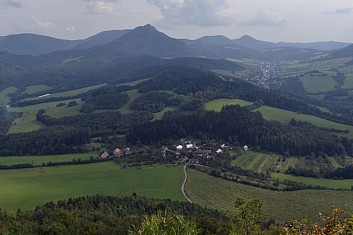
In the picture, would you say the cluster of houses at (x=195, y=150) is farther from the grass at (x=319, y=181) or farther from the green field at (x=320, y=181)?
the grass at (x=319, y=181)

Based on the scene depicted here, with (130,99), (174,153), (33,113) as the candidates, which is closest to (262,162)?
(174,153)

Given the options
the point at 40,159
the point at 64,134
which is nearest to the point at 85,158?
the point at 40,159

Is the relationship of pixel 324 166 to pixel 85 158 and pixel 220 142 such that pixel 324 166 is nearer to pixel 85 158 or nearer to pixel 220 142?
pixel 220 142

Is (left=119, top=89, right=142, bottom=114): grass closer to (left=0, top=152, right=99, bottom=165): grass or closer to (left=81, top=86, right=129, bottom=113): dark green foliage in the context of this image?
(left=81, top=86, right=129, bottom=113): dark green foliage

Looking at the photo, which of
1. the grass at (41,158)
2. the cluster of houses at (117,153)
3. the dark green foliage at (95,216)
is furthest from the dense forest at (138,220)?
the grass at (41,158)

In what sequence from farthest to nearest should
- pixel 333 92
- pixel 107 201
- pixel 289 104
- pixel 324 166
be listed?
pixel 333 92 → pixel 289 104 → pixel 324 166 → pixel 107 201

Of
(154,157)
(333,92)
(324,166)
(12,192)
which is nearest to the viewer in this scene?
(12,192)

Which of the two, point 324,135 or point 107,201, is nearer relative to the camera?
point 107,201
